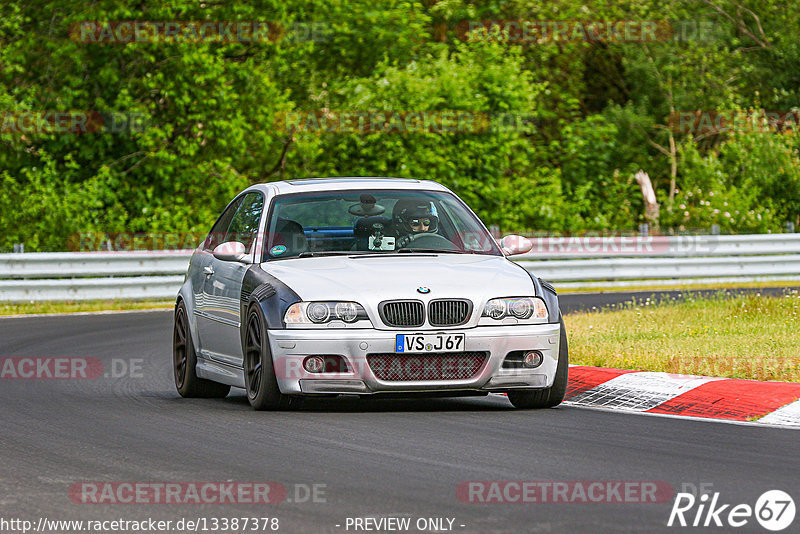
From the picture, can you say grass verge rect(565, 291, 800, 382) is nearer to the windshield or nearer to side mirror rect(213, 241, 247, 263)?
the windshield

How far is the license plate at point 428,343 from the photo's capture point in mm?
9266

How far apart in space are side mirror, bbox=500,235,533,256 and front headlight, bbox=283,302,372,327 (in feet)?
4.99

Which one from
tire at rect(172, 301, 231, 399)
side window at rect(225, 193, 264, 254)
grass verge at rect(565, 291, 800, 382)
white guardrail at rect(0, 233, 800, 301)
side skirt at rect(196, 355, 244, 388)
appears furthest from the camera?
white guardrail at rect(0, 233, 800, 301)

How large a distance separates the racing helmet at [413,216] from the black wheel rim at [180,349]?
2.01 metres

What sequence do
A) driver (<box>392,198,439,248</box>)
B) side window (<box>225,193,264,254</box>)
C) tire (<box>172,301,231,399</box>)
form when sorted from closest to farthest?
driver (<box>392,198,439,248</box>), side window (<box>225,193,264,254</box>), tire (<box>172,301,231,399</box>)

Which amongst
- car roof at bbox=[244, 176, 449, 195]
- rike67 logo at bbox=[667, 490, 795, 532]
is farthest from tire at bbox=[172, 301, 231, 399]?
rike67 logo at bbox=[667, 490, 795, 532]

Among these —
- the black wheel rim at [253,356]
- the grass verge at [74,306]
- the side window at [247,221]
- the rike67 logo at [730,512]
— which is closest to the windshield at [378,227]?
the side window at [247,221]

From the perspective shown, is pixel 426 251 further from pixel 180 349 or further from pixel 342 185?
pixel 180 349

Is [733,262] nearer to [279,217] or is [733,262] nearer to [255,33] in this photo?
[255,33]

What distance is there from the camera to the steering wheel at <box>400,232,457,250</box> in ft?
34.5

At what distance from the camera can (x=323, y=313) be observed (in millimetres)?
9336

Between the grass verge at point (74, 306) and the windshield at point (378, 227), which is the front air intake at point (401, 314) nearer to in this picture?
the windshield at point (378, 227)

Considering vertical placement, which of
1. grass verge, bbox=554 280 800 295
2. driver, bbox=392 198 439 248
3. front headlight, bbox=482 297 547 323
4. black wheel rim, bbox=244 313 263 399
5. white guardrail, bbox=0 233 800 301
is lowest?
grass verge, bbox=554 280 800 295

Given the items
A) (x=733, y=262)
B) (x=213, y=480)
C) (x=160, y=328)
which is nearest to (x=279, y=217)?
(x=213, y=480)
